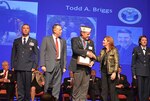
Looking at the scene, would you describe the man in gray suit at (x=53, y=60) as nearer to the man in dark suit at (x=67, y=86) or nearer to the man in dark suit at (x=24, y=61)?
the man in dark suit at (x=24, y=61)

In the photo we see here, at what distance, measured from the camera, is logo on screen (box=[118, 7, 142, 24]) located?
9.35 m

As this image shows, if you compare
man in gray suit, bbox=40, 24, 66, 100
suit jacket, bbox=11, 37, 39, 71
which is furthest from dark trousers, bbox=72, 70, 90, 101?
suit jacket, bbox=11, 37, 39, 71

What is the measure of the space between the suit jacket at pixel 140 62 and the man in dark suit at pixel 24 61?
2.24 meters

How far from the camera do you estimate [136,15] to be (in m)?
9.41

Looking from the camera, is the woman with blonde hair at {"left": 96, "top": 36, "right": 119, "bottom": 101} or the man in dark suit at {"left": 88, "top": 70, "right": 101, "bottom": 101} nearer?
the woman with blonde hair at {"left": 96, "top": 36, "right": 119, "bottom": 101}

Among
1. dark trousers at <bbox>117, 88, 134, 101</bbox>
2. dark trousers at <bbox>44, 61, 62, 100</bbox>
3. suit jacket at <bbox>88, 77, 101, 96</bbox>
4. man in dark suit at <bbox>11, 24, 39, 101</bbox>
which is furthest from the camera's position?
dark trousers at <bbox>117, 88, 134, 101</bbox>

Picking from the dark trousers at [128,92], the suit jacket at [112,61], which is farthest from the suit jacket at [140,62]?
the dark trousers at [128,92]

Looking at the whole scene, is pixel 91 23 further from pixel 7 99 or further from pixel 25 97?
pixel 25 97

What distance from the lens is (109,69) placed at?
6188mm

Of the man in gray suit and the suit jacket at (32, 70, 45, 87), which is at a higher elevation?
the man in gray suit

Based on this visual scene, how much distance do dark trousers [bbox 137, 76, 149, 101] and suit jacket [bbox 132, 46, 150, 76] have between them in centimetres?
13

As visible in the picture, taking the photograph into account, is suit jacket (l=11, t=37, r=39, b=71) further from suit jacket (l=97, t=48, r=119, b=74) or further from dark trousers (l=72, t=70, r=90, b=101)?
suit jacket (l=97, t=48, r=119, b=74)

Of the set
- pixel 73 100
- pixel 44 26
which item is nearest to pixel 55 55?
pixel 73 100

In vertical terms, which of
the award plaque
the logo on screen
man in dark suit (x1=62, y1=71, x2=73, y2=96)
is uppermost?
the logo on screen
